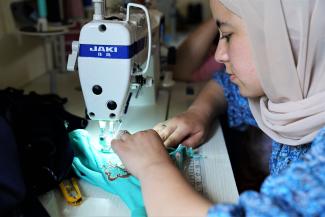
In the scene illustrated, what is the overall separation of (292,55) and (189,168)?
355 millimetres

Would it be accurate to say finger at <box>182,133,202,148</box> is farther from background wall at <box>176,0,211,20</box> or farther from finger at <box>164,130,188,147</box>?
background wall at <box>176,0,211,20</box>

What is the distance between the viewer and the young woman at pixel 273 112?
1.83 ft

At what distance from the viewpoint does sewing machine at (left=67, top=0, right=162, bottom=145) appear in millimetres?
802

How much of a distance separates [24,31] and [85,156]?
676mm

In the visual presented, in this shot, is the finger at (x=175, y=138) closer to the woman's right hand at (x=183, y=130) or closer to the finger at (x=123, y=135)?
the woman's right hand at (x=183, y=130)

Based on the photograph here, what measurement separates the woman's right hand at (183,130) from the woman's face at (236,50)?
20 centimetres

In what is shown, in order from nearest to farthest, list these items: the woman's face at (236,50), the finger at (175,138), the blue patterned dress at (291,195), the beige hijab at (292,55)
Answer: the blue patterned dress at (291,195) < the beige hijab at (292,55) < the woman's face at (236,50) < the finger at (175,138)

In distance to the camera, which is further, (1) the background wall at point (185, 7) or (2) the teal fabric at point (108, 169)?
(1) the background wall at point (185, 7)

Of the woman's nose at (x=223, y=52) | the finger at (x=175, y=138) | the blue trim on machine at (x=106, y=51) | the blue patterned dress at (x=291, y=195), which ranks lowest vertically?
the finger at (x=175, y=138)

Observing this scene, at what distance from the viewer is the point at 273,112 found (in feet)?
2.87

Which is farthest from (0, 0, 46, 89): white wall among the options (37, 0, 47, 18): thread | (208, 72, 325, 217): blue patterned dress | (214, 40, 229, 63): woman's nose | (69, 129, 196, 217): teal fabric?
(208, 72, 325, 217): blue patterned dress

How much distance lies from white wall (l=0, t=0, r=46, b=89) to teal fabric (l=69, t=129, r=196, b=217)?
22.7 inches

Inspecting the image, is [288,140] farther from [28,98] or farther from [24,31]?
[24,31]

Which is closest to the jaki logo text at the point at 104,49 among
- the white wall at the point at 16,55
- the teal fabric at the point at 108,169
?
the teal fabric at the point at 108,169
